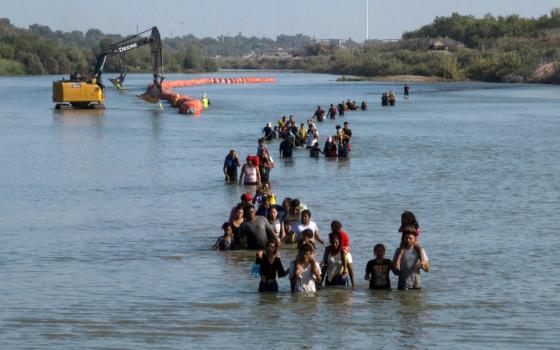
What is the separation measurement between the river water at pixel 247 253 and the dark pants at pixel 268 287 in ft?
0.67

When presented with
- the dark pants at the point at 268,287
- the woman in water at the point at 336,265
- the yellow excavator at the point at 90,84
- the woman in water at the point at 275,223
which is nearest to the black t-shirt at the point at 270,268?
the dark pants at the point at 268,287

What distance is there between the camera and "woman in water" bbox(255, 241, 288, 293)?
17.9 meters

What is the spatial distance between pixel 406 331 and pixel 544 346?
75.9 inches

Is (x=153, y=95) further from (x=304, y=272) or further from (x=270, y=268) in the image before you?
(x=304, y=272)

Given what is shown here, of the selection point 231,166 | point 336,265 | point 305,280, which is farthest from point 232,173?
point 305,280

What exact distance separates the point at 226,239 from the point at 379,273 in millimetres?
5060

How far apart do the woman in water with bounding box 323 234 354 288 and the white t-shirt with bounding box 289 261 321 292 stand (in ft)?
0.66

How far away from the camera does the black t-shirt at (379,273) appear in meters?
18.3

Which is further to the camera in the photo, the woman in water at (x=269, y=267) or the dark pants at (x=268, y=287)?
the dark pants at (x=268, y=287)

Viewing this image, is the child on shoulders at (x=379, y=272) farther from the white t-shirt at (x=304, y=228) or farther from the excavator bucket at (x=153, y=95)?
the excavator bucket at (x=153, y=95)

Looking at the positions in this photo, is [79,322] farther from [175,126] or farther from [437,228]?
[175,126]

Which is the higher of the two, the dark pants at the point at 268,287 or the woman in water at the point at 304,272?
the woman in water at the point at 304,272

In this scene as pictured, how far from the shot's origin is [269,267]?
722 inches

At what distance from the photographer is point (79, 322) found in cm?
1720
